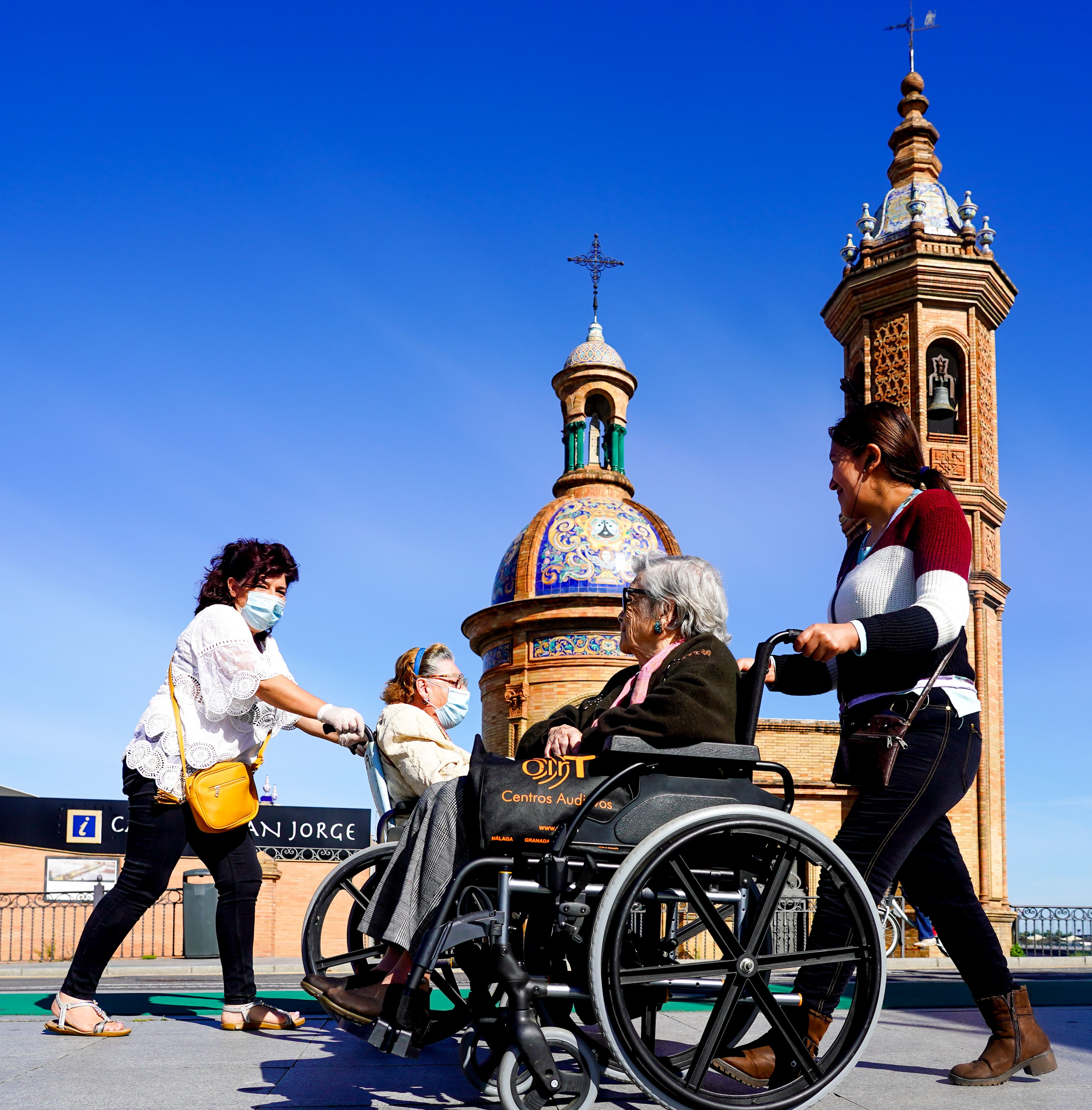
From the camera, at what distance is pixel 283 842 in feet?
83.0

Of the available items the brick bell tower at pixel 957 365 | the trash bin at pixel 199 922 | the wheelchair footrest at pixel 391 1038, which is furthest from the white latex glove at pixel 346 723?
the brick bell tower at pixel 957 365

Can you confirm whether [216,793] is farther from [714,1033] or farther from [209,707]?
[714,1033]

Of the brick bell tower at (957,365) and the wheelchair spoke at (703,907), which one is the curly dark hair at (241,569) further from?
the brick bell tower at (957,365)

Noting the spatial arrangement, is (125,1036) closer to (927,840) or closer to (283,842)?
(927,840)

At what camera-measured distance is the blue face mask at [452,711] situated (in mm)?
5133

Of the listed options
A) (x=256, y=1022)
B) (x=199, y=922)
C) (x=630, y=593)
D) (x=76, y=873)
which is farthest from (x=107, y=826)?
(x=630, y=593)

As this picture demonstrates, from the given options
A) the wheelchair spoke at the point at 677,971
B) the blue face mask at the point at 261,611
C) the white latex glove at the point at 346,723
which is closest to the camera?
the wheelchair spoke at the point at 677,971

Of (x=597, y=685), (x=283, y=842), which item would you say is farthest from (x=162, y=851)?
(x=283, y=842)

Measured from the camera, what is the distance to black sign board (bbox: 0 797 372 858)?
25.4 meters

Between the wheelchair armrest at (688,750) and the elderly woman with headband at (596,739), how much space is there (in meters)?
0.06

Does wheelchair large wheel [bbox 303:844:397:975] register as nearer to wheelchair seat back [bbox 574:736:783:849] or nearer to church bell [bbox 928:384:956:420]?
wheelchair seat back [bbox 574:736:783:849]

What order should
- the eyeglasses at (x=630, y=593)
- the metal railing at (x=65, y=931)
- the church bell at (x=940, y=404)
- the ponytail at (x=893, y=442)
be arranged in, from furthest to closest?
the church bell at (x=940, y=404) < the metal railing at (x=65, y=931) < the ponytail at (x=893, y=442) < the eyeglasses at (x=630, y=593)

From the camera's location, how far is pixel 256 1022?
4.95m

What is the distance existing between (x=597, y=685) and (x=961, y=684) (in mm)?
16548
